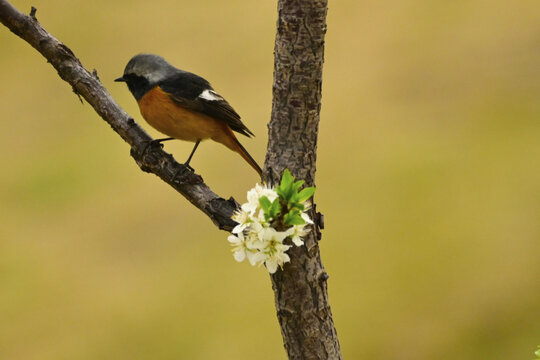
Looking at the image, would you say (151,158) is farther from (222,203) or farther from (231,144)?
(231,144)

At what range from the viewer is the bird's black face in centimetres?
354

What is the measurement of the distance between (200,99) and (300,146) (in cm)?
133

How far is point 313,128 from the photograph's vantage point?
2234 mm

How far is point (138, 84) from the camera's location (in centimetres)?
359

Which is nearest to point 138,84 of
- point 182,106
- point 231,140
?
point 182,106

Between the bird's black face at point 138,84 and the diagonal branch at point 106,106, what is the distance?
0.88 m

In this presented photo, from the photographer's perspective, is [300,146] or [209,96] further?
[209,96]

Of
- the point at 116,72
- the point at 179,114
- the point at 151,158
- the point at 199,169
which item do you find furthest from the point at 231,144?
the point at 116,72

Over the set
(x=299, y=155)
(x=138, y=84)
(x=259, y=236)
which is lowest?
(x=259, y=236)

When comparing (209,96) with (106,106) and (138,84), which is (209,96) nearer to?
Answer: (138,84)

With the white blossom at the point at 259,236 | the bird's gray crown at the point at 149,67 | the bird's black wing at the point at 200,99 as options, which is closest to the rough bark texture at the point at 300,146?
the white blossom at the point at 259,236

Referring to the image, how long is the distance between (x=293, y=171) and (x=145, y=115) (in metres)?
1.56

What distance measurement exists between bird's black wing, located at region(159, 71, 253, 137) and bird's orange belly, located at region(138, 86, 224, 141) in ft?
0.12

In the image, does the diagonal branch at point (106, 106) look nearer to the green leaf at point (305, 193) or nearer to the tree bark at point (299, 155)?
the tree bark at point (299, 155)
